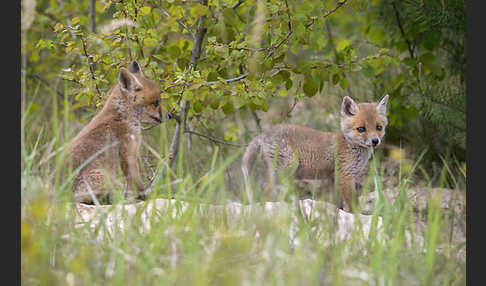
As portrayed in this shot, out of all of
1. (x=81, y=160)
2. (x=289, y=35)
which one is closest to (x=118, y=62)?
(x=81, y=160)

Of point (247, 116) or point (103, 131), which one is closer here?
point (103, 131)

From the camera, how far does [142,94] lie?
215 inches

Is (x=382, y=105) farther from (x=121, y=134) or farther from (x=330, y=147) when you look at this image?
(x=121, y=134)

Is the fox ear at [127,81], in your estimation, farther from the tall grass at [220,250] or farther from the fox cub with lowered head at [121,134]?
the tall grass at [220,250]

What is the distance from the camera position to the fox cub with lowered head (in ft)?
17.1

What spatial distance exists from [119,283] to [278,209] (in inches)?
67.1

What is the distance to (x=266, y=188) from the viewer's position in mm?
5840

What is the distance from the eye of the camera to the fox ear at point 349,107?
619cm

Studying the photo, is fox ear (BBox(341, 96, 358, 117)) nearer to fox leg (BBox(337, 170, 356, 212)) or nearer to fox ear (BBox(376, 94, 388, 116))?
fox ear (BBox(376, 94, 388, 116))

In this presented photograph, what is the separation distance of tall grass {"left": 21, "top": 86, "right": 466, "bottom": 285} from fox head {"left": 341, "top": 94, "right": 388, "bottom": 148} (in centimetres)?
186

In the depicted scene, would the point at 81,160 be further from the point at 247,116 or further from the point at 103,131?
the point at 247,116

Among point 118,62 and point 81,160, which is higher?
point 118,62

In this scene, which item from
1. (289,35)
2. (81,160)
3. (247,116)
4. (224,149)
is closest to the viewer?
(81,160)

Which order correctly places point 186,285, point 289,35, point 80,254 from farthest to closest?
1. point 289,35
2. point 80,254
3. point 186,285
